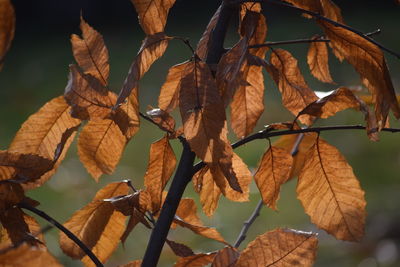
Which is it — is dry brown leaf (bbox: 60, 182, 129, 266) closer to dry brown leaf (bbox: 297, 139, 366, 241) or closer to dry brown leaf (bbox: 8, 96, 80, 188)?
dry brown leaf (bbox: 8, 96, 80, 188)

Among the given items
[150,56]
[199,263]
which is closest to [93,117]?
[150,56]

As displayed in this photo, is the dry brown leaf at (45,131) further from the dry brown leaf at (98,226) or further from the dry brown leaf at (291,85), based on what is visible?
the dry brown leaf at (291,85)

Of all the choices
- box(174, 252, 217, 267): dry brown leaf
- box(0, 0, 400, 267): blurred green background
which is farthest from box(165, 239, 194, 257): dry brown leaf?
box(0, 0, 400, 267): blurred green background

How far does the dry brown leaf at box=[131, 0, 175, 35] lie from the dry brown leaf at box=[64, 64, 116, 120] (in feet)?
0.25

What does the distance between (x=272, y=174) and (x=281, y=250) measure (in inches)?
3.4

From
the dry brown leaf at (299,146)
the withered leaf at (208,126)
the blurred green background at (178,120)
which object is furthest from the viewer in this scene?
the blurred green background at (178,120)

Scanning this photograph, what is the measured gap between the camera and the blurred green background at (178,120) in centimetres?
232

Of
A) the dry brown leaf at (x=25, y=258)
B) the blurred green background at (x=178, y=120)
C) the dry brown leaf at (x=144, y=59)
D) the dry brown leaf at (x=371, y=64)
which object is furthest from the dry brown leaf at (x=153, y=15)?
the blurred green background at (x=178, y=120)

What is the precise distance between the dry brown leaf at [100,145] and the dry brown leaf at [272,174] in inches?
5.3

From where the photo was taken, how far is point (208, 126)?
51 centimetres

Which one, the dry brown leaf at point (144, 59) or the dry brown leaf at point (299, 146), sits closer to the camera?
the dry brown leaf at point (144, 59)

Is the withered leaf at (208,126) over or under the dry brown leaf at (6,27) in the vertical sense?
under

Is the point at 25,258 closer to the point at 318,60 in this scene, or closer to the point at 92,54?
the point at 92,54

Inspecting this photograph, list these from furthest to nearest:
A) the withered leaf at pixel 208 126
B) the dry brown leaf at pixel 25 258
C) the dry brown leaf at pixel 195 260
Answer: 1. the dry brown leaf at pixel 195 260
2. the withered leaf at pixel 208 126
3. the dry brown leaf at pixel 25 258
